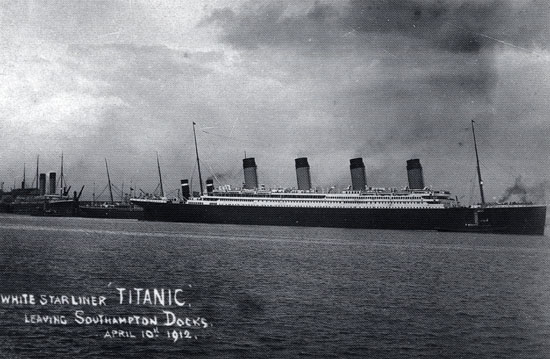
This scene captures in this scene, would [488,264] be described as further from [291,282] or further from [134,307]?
[134,307]

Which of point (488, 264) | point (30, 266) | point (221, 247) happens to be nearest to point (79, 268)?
point (30, 266)

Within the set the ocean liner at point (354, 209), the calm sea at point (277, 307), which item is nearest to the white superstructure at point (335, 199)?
the ocean liner at point (354, 209)

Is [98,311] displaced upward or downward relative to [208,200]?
downward

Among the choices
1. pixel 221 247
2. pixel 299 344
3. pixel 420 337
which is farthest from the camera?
pixel 221 247

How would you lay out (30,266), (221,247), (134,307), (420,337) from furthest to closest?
1. (221,247)
2. (30,266)
3. (134,307)
4. (420,337)

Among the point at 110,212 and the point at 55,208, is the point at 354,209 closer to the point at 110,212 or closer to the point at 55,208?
the point at 110,212

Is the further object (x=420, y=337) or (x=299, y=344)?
(x=420, y=337)

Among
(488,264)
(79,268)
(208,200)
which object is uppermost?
(208,200)

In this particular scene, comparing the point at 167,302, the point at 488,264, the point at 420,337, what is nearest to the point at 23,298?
the point at 167,302

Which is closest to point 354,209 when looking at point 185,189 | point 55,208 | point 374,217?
point 374,217

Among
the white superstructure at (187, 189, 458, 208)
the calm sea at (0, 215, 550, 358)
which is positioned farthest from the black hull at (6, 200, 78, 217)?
the calm sea at (0, 215, 550, 358)
